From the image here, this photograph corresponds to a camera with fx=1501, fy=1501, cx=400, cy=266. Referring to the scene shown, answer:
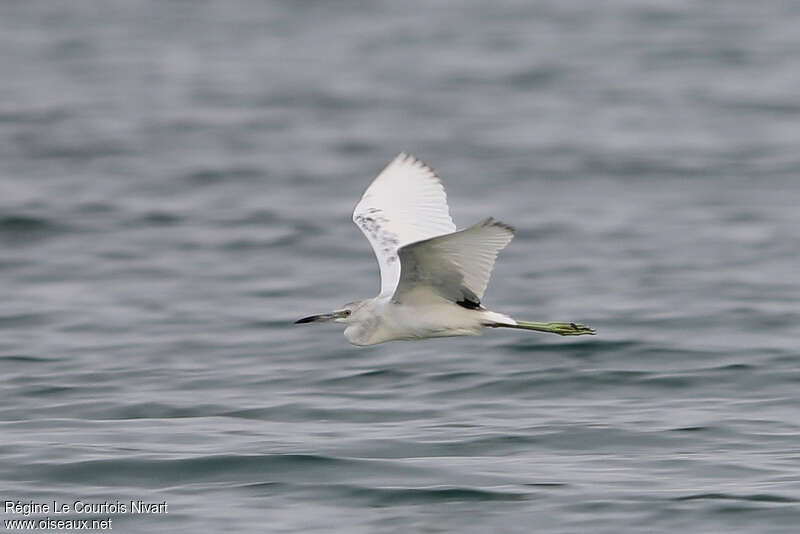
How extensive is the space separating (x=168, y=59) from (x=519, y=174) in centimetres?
899

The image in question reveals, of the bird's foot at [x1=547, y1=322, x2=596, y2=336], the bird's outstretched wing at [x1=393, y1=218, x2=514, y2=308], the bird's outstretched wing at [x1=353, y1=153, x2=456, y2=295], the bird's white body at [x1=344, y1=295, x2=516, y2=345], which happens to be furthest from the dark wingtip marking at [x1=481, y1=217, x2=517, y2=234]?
the bird's outstretched wing at [x1=353, y1=153, x2=456, y2=295]

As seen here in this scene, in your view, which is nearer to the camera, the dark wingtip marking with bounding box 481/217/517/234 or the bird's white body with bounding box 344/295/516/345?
the dark wingtip marking with bounding box 481/217/517/234

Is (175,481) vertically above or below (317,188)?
below

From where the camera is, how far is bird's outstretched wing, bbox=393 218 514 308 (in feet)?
26.1

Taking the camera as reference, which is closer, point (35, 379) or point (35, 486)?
point (35, 486)

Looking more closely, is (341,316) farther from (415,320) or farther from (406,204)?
(406,204)

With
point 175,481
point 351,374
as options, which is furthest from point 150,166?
point 175,481

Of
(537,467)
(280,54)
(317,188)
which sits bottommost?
(537,467)

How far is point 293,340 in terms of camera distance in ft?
40.6

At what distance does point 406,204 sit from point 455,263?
182 centimetres

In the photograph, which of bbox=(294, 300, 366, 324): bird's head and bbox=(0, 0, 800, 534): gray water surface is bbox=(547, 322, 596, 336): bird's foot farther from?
bbox=(294, 300, 366, 324): bird's head

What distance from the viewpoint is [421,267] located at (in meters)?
8.47

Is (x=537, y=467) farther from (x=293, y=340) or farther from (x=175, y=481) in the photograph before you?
(x=293, y=340)

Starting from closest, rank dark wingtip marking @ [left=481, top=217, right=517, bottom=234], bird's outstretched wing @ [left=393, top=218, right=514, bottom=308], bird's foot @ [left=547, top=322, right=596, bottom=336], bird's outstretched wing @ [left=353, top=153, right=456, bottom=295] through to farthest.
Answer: dark wingtip marking @ [left=481, top=217, right=517, bottom=234], bird's outstretched wing @ [left=393, top=218, right=514, bottom=308], bird's foot @ [left=547, top=322, right=596, bottom=336], bird's outstretched wing @ [left=353, top=153, right=456, bottom=295]
